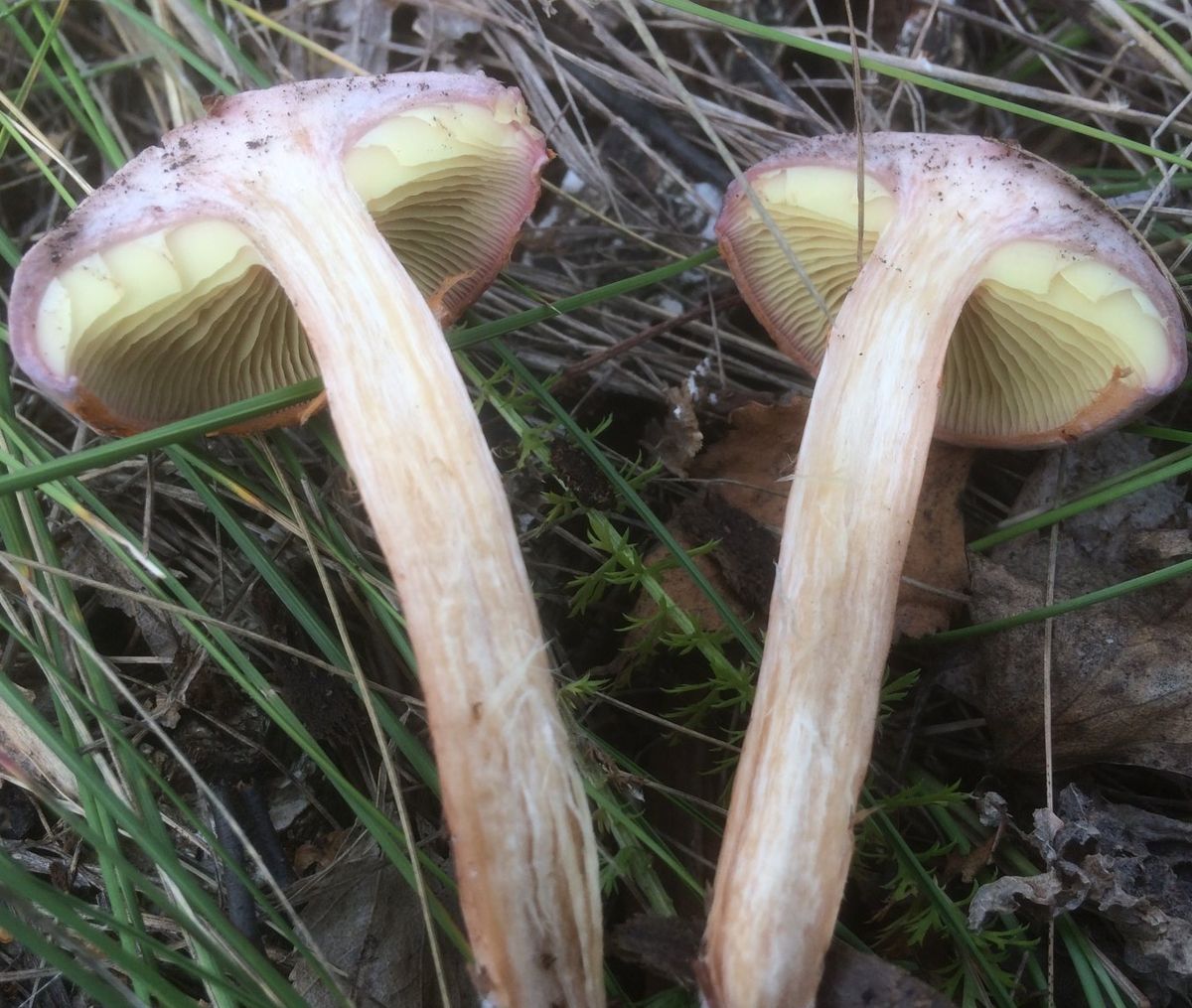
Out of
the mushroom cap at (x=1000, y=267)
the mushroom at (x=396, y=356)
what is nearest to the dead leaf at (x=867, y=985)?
the mushroom at (x=396, y=356)

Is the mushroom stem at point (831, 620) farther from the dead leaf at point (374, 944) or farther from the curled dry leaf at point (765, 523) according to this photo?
the dead leaf at point (374, 944)

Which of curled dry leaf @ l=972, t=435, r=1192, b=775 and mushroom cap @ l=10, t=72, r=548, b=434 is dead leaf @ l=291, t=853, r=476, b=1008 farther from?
curled dry leaf @ l=972, t=435, r=1192, b=775

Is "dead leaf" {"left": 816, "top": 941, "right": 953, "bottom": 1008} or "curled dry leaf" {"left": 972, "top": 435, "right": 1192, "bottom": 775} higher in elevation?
"curled dry leaf" {"left": 972, "top": 435, "right": 1192, "bottom": 775}

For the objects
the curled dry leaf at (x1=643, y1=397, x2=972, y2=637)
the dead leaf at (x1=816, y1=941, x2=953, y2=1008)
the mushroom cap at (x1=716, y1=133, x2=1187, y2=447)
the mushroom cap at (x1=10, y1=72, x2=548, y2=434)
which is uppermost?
the mushroom cap at (x1=10, y1=72, x2=548, y2=434)

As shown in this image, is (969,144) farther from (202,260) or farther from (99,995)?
(99,995)

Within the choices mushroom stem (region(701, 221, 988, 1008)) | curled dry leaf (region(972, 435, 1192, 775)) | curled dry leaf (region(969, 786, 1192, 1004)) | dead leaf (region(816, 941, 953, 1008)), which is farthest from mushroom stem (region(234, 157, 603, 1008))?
curled dry leaf (region(972, 435, 1192, 775))

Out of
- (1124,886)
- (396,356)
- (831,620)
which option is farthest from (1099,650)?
(396,356)
